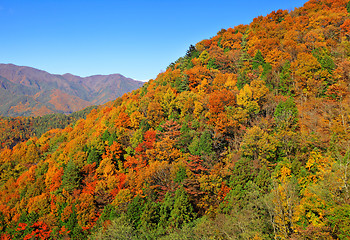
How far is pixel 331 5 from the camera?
→ 74.5 meters

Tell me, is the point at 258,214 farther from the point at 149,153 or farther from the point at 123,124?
the point at 123,124

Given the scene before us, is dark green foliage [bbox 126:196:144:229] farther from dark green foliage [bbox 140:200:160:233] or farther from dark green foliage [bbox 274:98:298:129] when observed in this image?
dark green foliage [bbox 274:98:298:129]

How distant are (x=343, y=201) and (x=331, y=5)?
85345 millimetres

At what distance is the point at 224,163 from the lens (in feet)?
132

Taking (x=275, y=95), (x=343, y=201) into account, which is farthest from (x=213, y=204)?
(x=275, y=95)

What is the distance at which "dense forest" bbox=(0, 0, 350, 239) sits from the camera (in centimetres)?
2297

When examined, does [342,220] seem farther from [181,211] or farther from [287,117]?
[287,117]

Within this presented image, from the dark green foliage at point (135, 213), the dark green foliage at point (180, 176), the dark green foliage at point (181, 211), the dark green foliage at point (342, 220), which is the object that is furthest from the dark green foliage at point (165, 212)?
the dark green foliage at point (342, 220)

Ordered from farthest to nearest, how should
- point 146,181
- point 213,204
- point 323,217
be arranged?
point 146,181 → point 213,204 → point 323,217

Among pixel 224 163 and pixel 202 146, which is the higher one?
pixel 202 146

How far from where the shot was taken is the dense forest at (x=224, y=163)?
75.4 ft

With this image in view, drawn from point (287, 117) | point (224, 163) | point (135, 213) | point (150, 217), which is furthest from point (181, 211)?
point (287, 117)

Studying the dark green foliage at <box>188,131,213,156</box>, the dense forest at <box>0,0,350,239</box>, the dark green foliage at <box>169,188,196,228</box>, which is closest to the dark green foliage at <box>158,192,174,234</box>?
the dense forest at <box>0,0,350,239</box>

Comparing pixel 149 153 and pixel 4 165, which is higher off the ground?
pixel 149 153
